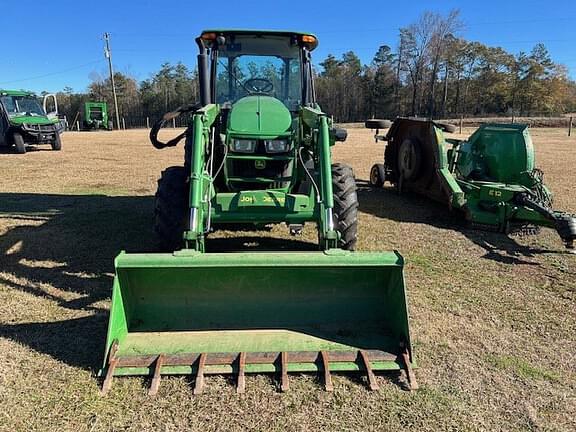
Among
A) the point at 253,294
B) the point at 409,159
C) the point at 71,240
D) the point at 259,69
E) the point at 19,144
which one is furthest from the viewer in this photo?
the point at 19,144

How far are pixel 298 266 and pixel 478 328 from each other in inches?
62.6

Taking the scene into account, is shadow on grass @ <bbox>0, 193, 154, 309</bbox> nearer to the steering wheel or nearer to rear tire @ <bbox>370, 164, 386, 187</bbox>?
the steering wheel

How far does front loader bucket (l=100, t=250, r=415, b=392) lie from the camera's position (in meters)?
3.09

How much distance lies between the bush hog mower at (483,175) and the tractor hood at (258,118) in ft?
9.37

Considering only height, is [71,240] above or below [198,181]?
below

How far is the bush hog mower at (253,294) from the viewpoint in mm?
3107

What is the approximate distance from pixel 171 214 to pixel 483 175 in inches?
195

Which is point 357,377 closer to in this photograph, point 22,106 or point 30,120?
point 30,120

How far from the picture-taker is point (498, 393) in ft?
9.73

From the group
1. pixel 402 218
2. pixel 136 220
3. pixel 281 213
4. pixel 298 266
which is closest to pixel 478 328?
pixel 298 266

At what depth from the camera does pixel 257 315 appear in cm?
352

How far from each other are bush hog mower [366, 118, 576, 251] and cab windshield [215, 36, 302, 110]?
2058 millimetres

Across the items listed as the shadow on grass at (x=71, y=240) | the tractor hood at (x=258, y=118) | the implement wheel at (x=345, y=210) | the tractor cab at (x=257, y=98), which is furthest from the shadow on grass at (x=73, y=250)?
the tractor hood at (x=258, y=118)

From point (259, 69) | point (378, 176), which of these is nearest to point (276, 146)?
point (259, 69)
